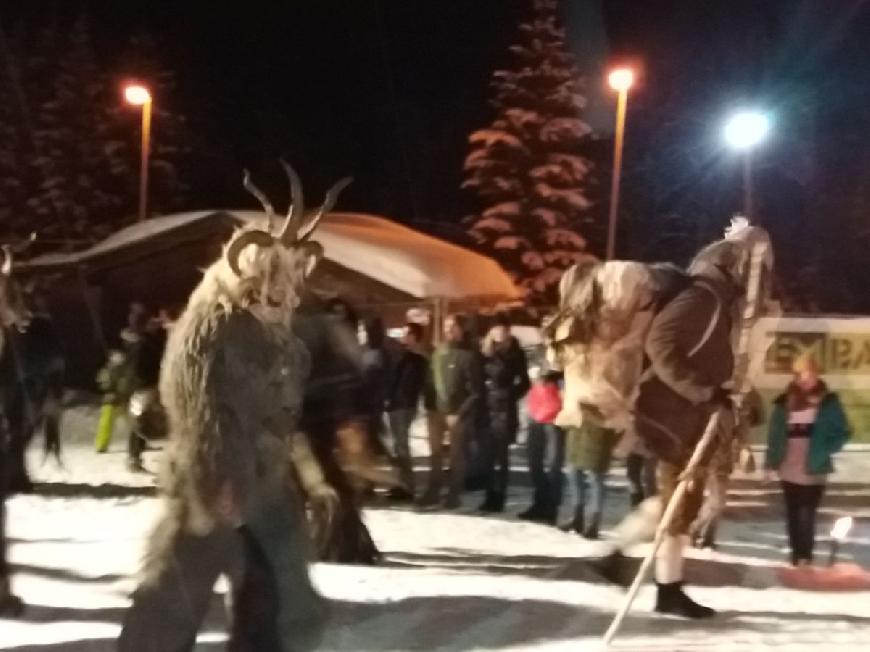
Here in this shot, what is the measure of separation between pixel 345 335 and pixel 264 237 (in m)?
2.19

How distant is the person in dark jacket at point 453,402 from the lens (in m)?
12.0

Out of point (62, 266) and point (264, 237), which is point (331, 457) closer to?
point (264, 237)

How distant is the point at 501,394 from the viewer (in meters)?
12.2

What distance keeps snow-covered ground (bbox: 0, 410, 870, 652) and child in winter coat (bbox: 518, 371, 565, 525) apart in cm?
30

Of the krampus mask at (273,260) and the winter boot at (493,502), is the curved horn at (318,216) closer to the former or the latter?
the krampus mask at (273,260)

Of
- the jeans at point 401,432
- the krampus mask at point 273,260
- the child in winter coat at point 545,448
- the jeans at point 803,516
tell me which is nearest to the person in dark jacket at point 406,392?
the jeans at point 401,432

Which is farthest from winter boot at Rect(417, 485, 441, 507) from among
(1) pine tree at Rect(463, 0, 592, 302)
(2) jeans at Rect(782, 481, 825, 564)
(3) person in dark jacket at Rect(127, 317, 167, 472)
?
(1) pine tree at Rect(463, 0, 592, 302)

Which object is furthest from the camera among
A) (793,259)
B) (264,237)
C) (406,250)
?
(793,259)

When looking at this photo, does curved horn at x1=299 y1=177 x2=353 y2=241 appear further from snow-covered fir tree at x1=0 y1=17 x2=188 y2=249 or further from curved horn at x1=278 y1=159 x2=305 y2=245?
snow-covered fir tree at x1=0 y1=17 x2=188 y2=249

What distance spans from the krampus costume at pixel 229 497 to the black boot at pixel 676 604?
309cm

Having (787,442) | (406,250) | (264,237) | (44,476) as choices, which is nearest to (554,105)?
(406,250)

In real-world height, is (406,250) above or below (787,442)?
above

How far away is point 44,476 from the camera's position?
13852mm

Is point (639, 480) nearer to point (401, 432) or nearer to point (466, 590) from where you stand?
point (401, 432)
